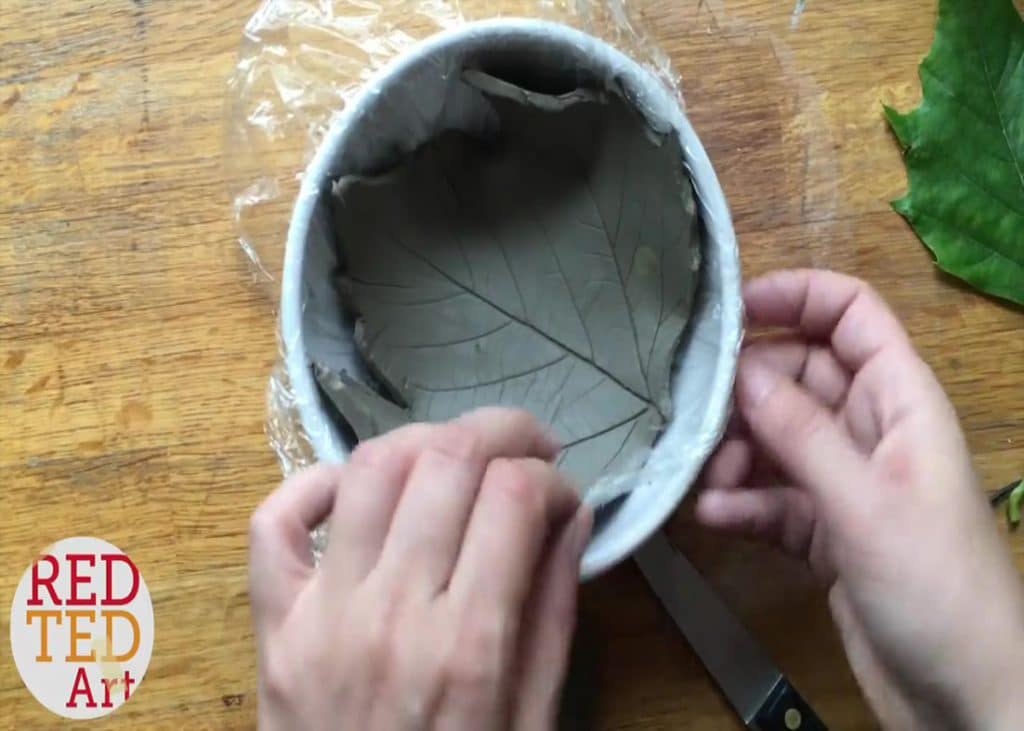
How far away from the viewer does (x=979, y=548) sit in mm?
398

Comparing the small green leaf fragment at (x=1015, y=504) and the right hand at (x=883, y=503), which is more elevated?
the right hand at (x=883, y=503)

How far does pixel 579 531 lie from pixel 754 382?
129 mm

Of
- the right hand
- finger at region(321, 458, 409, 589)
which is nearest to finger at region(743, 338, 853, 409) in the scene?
the right hand

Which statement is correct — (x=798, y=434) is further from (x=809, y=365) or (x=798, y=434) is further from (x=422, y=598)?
(x=422, y=598)

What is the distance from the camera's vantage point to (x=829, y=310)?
459mm

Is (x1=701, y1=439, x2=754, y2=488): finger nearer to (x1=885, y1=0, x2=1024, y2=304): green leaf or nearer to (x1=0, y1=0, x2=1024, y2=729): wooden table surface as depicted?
(x1=0, y1=0, x2=1024, y2=729): wooden table surface

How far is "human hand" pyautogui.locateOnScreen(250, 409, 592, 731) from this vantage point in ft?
0.98

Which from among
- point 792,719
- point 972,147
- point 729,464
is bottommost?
point 792,719

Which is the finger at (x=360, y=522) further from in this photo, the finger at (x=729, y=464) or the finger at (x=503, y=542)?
the finger at (x=729, y=464)

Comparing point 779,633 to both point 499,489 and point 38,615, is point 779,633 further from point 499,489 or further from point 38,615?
point 38,615

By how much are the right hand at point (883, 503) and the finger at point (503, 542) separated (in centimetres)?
14

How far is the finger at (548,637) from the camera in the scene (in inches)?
12.6

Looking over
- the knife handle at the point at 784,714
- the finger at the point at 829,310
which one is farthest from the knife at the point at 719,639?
the finger at the point at 829,310

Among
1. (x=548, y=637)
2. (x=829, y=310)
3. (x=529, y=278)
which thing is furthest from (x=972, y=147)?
(x=548, y=637)
